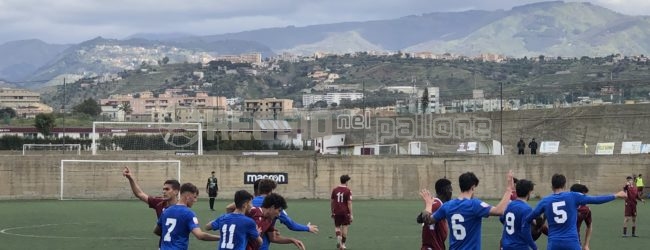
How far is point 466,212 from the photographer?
454 inches

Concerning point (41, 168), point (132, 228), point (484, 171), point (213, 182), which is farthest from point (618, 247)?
point (41, 168)

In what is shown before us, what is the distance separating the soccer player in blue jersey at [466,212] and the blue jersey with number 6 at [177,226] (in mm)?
2867

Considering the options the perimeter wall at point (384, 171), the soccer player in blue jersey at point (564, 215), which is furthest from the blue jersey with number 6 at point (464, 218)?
the perimeter wall at point (384, 171)

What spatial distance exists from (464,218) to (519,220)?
3.94 ft

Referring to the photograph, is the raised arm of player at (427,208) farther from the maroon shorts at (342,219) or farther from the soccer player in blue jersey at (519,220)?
the maroon shorts at (342,219)

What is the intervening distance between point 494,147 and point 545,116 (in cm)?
1920

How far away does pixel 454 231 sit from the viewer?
459 inches

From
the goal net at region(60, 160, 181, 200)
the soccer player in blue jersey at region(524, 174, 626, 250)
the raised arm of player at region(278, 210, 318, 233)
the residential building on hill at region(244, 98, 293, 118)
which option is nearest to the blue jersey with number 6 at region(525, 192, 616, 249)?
the soccer player in blue jersey at region(524, 174, 626, 250)

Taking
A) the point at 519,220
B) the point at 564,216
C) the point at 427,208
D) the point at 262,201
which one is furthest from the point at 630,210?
the point at 427,208

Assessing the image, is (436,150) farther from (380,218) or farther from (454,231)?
(454,231)

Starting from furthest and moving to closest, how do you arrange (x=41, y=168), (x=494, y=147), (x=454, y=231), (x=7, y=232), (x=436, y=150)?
(x=436, y=150) < (x=494, y=147) < (x=41, y=168) < (x=7, y=232) < (x=454, y=231)

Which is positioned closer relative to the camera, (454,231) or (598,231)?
(454,231)

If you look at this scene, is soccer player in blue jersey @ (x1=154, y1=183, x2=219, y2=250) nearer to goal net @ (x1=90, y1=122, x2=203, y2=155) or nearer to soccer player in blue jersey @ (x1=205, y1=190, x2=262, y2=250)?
soccer player in blue jersey @ (x1=205, y1=190, x2=262, y2=250)

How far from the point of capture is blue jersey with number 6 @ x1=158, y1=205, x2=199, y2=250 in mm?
11531
